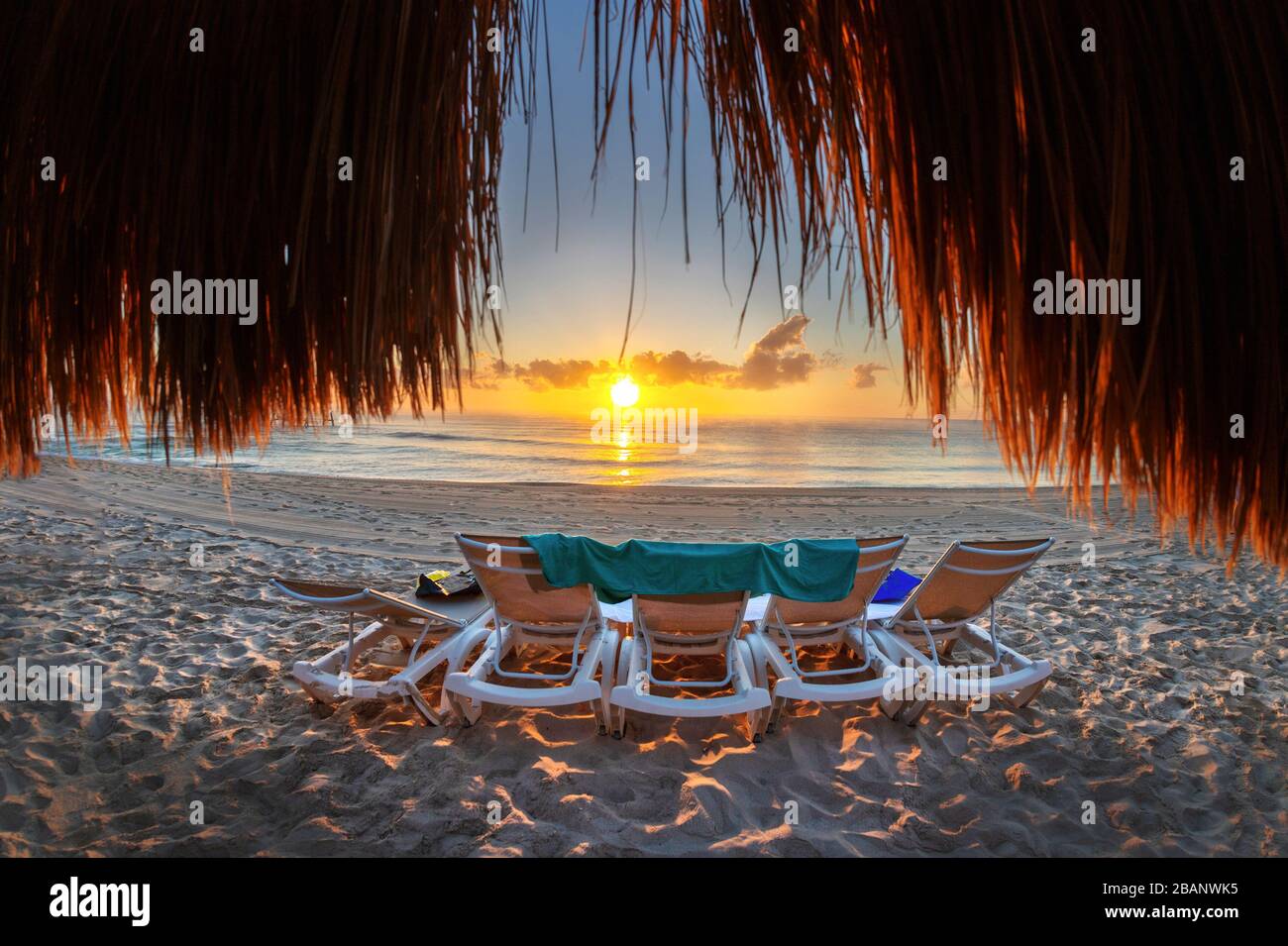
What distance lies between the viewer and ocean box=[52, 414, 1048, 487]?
59.1 ft

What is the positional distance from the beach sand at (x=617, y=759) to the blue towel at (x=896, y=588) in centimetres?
97

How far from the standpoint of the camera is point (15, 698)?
3549mm

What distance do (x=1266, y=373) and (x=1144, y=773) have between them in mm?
3534

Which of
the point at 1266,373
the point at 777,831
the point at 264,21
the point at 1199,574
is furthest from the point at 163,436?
the point at 1199,574

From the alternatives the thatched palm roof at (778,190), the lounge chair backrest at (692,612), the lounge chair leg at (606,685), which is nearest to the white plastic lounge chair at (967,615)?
the lounge chair backrest at (692,612)

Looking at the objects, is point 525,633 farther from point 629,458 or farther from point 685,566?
point 629,458

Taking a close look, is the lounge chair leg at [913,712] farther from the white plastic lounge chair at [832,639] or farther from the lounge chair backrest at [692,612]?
the lounge chair backrest at [692,612]

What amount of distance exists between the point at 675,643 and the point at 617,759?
80 centimetres

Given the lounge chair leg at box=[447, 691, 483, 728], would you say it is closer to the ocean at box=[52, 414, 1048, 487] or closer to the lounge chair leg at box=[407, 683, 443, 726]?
the lounge chair leg at box=[407, 683, 443, 726]

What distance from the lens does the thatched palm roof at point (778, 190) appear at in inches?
22.5

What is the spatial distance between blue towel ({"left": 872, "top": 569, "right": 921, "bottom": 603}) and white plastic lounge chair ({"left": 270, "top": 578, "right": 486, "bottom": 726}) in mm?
3005

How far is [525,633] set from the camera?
3873mm

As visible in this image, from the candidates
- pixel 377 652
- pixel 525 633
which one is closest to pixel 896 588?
pixel 525 633

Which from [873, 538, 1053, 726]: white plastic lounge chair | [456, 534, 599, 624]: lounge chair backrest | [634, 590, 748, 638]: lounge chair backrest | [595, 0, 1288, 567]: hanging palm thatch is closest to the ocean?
[456, 534, 599, 624]: lounge chair backrest
